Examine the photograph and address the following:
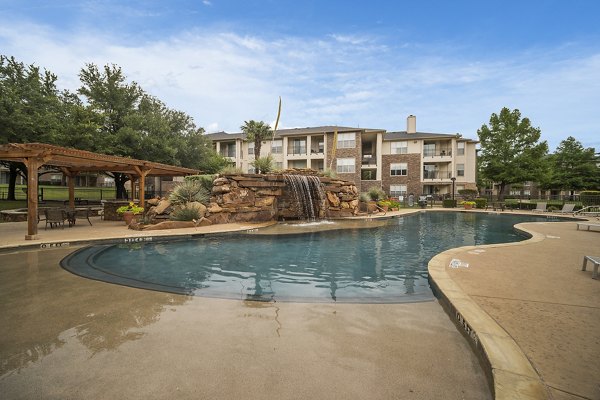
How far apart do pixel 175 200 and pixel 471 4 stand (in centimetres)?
1705

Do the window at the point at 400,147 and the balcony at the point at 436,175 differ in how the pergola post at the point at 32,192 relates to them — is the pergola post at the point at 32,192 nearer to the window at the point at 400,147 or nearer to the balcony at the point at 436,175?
the window at the point at 400,147

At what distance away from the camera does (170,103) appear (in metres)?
30.0

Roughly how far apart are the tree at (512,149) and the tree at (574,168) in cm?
885

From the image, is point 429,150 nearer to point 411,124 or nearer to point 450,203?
point 411,124

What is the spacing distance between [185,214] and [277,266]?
7.60 metres

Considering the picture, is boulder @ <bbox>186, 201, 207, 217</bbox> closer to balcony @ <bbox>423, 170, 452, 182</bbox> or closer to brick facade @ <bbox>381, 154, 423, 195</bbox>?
brick facade @ <bbox>381, 154, 423, 195</bbox>

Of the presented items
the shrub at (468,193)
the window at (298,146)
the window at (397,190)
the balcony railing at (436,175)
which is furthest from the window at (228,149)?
the shrub at (468,193)

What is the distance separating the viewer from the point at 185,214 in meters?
12.8

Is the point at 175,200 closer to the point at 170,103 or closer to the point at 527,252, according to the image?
the point at 527,252

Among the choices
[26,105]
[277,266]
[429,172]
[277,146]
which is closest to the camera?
[277,266]

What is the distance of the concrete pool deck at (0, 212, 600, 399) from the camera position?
7.30 ft

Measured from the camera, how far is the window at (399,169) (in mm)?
38800

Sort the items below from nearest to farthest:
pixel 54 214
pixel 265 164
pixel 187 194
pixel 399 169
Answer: pixel 54 214 < pixel 187 194 < pixel 265 164 < pixel 399 169

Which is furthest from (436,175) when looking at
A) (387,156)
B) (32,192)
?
(32,192)
